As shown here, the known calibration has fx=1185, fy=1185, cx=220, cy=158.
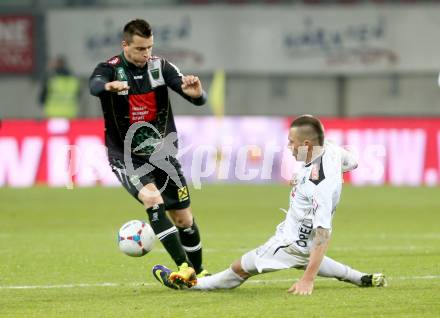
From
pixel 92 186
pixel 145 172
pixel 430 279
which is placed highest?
pixel 145 172

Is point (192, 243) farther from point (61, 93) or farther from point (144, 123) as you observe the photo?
point (61, 93)

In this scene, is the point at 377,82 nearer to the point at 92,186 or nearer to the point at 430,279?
the point at 92,186

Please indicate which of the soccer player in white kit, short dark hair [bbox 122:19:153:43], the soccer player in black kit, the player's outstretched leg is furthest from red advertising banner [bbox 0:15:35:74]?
the player's outstretched leg

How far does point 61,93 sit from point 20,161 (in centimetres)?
694

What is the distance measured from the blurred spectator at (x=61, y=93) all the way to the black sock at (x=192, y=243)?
17.7 m

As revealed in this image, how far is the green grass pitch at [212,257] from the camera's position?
305 inches

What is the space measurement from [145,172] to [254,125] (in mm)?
12319

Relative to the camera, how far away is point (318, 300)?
314 inches

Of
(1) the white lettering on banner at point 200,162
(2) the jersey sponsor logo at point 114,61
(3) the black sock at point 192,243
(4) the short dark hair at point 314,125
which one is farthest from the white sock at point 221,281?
(1) the white lettering on banner at point 200,162

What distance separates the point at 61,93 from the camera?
89.8ft

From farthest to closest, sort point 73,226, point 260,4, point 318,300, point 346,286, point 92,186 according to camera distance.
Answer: point 260,4
point 92,186
point 73,226
point 346,286
point 318,300

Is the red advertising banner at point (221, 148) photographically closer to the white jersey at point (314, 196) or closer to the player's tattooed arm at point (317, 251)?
the white jersey at point (314, 196)

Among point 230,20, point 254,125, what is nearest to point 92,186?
point 254,125

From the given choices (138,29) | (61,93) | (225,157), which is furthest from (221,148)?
(138,29)
